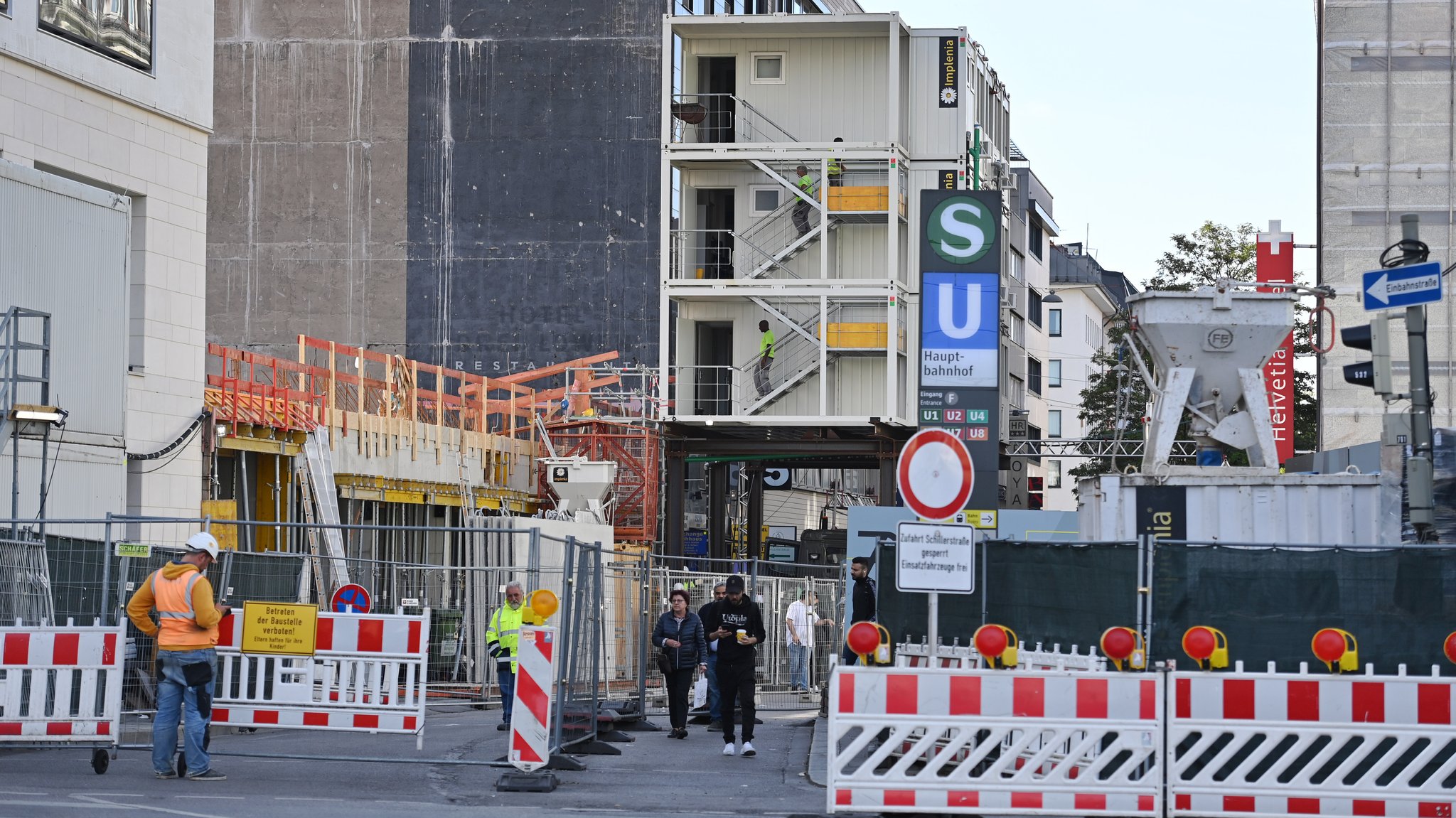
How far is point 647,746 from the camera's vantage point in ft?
61.6

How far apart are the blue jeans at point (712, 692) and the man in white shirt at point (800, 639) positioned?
20.5ft

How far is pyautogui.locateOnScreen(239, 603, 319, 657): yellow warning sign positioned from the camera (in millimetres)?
14773

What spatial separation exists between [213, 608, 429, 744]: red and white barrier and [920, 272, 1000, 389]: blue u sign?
26415 mm

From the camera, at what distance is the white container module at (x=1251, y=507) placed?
19.7 metres

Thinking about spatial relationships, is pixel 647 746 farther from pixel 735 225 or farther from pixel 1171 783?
pixel 735 225

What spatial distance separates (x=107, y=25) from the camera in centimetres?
2591

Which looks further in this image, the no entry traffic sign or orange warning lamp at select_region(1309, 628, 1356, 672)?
the no entry traffic sign

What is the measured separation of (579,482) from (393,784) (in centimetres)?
2584

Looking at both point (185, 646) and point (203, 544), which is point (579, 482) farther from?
Result: point (185, 646)

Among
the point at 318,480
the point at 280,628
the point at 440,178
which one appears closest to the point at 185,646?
the point at 280,628

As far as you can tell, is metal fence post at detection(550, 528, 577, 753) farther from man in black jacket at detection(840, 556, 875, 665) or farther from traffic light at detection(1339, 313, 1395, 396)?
traffic light at detection(1339, 313, 1395, 396)

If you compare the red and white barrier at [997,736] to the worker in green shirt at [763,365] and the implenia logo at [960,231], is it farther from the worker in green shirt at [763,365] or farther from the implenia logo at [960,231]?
the worker in green shirt at [763,365]

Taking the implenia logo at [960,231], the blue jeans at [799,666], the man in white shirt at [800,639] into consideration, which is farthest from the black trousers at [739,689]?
the implenia logo at [960,231]

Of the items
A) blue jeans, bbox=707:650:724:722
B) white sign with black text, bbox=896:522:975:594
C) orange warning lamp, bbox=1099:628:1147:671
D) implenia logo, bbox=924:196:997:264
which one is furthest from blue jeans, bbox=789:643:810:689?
orange warning lamp, bbox=1099:628:1147:671
